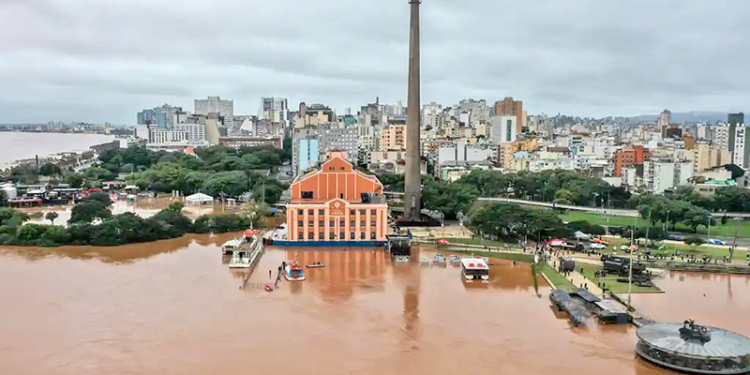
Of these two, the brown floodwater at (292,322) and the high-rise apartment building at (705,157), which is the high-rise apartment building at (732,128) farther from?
the brown floodwater at (292,322)

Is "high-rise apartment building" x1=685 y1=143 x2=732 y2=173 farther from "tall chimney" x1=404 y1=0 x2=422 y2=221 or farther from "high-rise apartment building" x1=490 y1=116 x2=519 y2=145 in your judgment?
"tall chimney" x1=404 y1=0 x2=422 y2=221

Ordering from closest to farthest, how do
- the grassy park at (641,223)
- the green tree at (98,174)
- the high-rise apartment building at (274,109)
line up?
the grassy park at (641,223) → the green tree at (98,174) → the high-rise apartment building at (274,109)

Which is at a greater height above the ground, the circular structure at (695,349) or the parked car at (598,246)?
the parked car at (598,246)

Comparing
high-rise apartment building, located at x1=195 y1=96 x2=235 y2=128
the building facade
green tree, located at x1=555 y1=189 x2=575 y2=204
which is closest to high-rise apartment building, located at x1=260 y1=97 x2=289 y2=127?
high-rise apartment building, located at x1=195 y1=96 x2=235 y2=128

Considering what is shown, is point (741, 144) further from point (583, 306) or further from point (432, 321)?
point (432, 321)

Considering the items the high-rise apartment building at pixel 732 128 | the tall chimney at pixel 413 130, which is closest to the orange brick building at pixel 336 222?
the tall chimney at pixel 413 130

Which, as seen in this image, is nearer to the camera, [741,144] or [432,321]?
[432,321]

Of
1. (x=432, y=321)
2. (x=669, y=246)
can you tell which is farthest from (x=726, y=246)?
(x=432, y=321)
